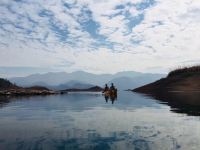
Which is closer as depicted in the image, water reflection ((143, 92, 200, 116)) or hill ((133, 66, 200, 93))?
water reflection ((143, 92, 200, 116))

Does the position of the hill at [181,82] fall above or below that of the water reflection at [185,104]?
above

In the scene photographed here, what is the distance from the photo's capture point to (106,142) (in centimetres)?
1972

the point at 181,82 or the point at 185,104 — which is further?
the point at 181,82

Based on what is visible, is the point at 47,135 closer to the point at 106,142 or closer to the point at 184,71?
the point at 106,142

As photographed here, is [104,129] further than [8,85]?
No

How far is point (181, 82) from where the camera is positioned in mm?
132125

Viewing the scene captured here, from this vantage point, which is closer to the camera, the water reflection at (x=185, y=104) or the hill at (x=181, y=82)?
the water reflection at (x=185, y=104)

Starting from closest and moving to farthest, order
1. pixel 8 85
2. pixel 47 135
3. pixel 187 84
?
1. pixel 47 135
2. pixel 187 84
3. pixel 8 85

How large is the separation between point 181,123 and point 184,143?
30.8 feet

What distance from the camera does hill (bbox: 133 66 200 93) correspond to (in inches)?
4983

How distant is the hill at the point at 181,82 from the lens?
415 ft

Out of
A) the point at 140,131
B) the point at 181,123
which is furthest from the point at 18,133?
the point at 181,123

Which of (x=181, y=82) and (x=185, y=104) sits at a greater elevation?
(x=181, y=82)

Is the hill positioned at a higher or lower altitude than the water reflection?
higher
